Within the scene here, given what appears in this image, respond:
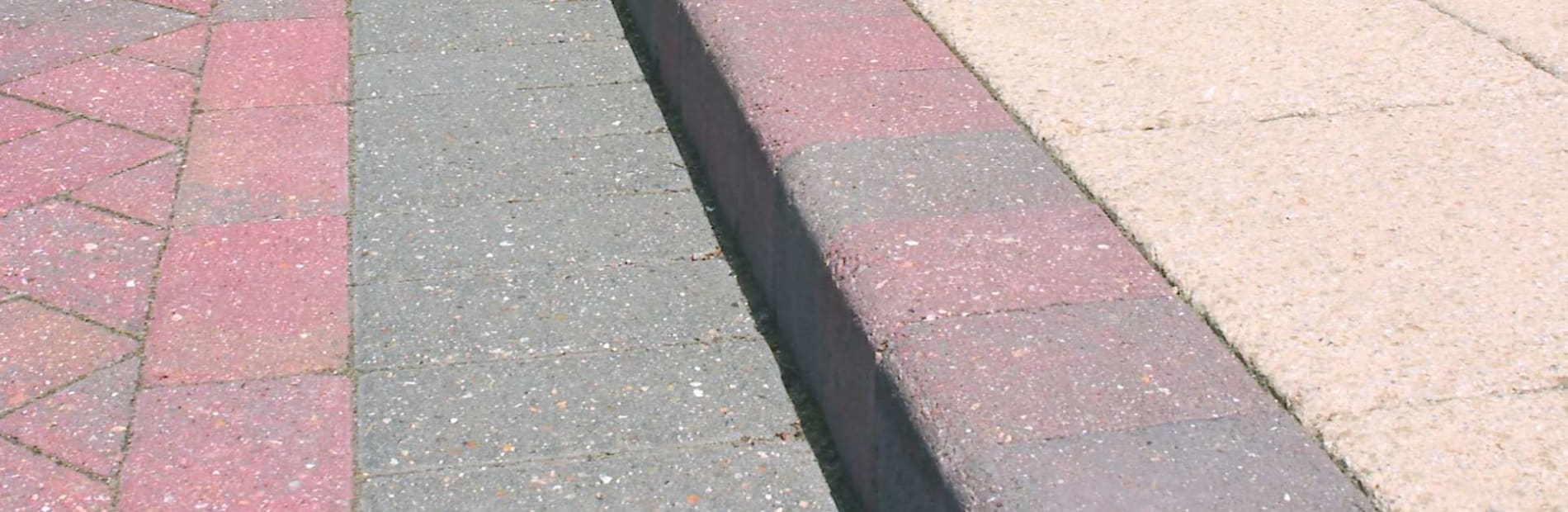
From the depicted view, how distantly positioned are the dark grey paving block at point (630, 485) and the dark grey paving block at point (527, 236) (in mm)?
597

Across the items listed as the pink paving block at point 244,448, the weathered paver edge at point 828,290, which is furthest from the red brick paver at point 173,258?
the weathered paver edge at point 828,290

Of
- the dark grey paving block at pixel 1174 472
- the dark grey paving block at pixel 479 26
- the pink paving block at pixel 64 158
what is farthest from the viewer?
the dark grey paving block at pixel 479 26

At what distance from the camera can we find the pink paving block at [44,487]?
2162 mm

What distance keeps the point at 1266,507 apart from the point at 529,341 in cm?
125

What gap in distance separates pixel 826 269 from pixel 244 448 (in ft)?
2.75

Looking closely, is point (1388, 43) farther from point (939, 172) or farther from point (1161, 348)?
point (1161, 348)

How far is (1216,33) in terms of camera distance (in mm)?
3145

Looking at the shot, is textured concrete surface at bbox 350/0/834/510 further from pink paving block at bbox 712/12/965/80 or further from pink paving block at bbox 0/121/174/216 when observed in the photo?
pink paving block at bbox 0/121/174/216

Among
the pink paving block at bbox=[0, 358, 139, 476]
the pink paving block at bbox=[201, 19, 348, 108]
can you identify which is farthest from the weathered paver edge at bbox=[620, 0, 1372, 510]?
the pink paving block at bbox=[0, 358, 139, 476]

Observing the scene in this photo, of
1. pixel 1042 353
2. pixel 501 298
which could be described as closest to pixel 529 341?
pixel 501 298

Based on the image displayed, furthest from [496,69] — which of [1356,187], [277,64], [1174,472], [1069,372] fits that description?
[1174,472]

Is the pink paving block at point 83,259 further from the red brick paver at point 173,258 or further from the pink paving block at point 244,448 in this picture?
the pink paving block at point 244,448

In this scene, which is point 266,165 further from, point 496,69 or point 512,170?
point 496,69

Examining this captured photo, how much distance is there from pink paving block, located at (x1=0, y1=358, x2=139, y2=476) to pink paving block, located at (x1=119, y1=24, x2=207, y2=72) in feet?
4.43
